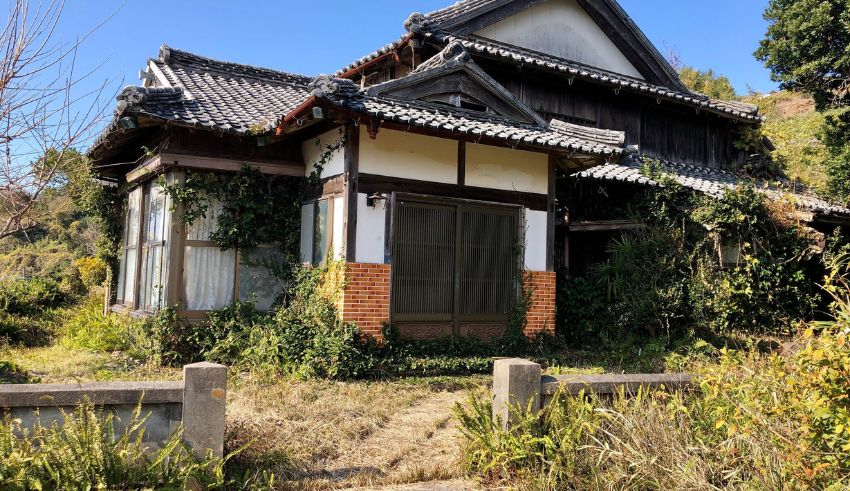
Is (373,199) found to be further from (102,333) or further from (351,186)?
(102,333)

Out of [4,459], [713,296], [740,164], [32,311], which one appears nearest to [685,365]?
[713,296]

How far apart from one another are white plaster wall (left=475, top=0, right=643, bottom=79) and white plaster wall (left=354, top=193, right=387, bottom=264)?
6.76m

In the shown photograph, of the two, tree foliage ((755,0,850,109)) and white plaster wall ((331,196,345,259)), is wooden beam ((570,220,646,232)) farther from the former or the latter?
tree foliage ((755,0,850,109))

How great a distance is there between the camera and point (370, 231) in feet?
27.2

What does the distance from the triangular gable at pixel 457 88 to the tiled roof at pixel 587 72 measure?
6.91 feet

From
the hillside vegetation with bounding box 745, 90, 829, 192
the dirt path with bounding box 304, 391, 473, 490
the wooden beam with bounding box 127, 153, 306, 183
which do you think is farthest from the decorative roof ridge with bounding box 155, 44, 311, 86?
the hillside vegetation with bounding box 745, 90, 829, 192

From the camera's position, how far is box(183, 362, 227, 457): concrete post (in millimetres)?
4066

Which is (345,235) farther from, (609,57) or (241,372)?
(609,57)

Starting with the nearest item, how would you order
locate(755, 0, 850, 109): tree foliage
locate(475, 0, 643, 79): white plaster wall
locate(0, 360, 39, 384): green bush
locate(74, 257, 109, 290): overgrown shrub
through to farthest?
1. locate(0, 360, 39, 384): green bush
2. locate(475, 0, 643, 79): white plaster wall
3. locate(755, 0, 850, 109): tree foliage
4. locate(74, 257, 109, 290): overgrown shrub

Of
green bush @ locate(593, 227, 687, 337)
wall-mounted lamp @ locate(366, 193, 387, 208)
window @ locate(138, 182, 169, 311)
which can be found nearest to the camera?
wall-mounted lamp @ locate(366, 193, 387, 208)

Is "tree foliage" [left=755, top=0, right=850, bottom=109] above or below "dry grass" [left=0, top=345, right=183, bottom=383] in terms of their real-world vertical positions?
above

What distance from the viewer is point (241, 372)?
7824 mm

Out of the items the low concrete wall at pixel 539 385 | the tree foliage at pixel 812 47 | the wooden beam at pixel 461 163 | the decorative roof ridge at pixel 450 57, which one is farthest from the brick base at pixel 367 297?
the tree foliage at pixel 812 47

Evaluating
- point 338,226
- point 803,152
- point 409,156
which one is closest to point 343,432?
point 338,226
